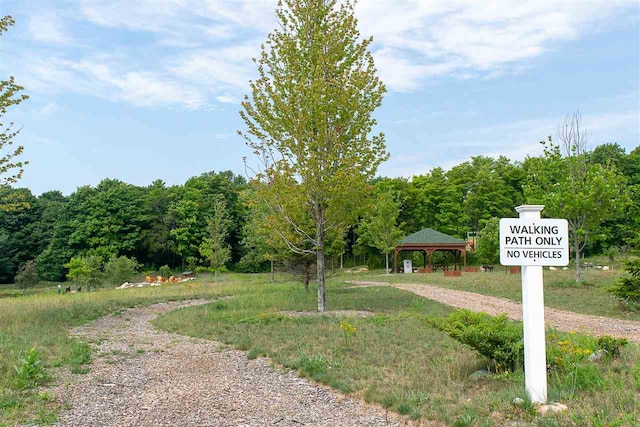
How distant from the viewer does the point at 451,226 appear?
169ft

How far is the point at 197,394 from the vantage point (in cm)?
571

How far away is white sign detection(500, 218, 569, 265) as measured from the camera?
15.7 ft

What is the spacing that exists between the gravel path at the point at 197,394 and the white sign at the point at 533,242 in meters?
1.94

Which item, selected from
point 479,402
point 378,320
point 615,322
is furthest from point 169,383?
point 615,322

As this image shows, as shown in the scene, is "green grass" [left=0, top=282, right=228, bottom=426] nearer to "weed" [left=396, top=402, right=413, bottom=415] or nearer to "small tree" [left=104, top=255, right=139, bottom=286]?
"weed" [left=396, top=402, right=413, bottom=415]

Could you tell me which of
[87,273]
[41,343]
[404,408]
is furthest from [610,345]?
[87,273]

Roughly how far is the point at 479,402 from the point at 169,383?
3781 mm

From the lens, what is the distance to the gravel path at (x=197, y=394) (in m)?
4.80

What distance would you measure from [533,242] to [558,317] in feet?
27.3

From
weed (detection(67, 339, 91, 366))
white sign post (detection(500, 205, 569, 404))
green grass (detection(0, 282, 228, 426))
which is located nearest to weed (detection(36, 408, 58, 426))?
green grass (detection(0, 282, 228, 426))

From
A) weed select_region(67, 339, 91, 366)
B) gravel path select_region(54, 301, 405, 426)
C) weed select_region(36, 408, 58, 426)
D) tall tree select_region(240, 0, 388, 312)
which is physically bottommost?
gravel path select_region(54, 301, 405, 426)

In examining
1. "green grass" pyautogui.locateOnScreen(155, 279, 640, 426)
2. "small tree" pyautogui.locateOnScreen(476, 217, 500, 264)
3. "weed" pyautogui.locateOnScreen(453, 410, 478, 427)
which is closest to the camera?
"weed" pyautogui.locateOnScreen(453, 410, 478, 427)

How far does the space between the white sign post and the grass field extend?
0.54 meters

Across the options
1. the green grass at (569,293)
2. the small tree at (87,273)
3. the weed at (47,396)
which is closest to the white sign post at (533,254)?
the weed at (47,396)
